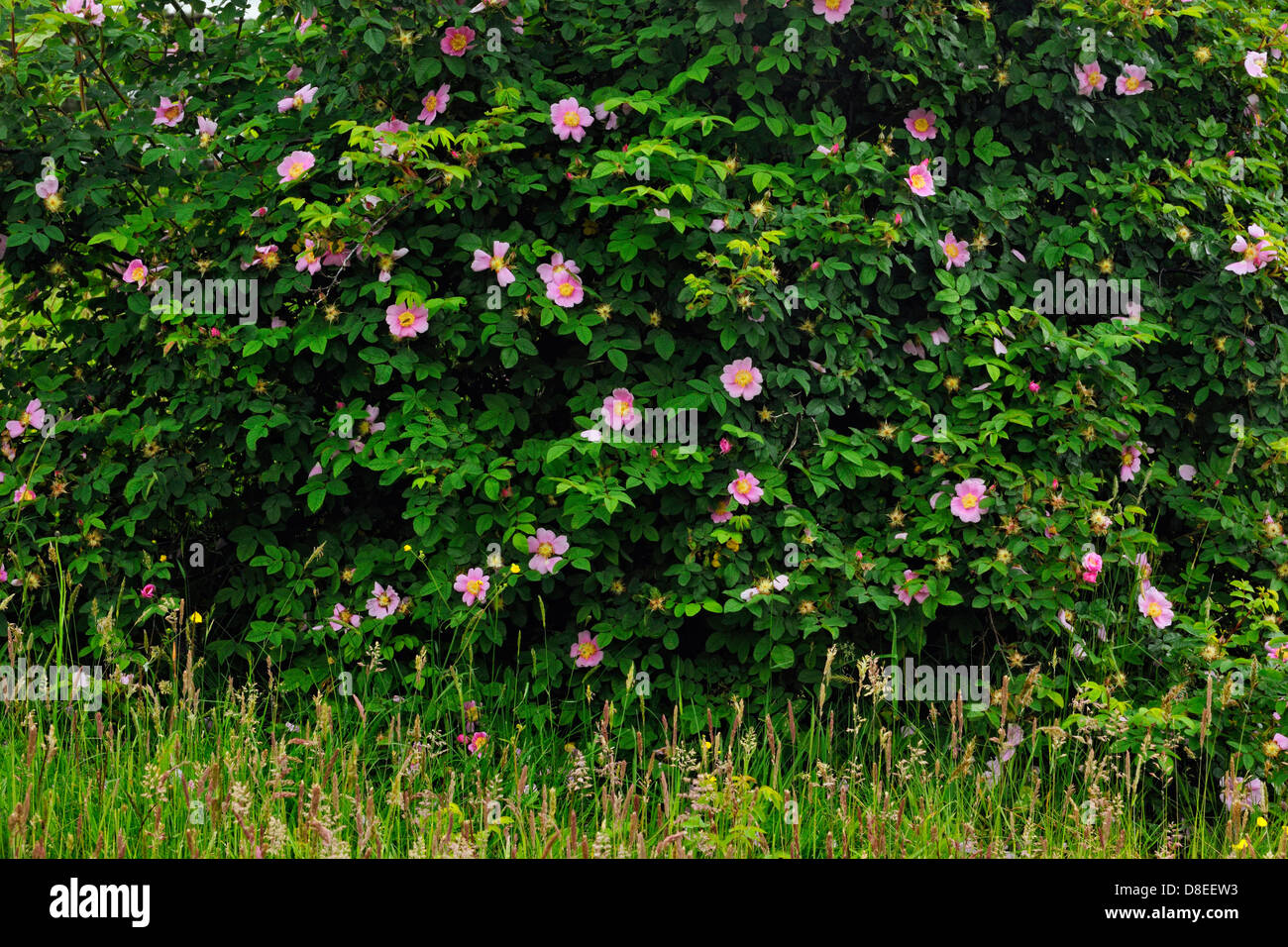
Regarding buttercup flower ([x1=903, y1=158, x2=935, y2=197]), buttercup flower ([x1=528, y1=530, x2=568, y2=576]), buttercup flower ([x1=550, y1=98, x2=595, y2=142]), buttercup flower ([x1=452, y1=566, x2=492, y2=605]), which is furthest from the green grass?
buttercup flower ([x1=550, y1=98, x2=595, y2=142])

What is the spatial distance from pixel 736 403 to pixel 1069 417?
1.01 meters

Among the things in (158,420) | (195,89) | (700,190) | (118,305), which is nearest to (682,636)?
(700,190)

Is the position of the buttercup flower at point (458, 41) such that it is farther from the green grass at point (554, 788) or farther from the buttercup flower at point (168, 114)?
the green grass at point (554, 788)

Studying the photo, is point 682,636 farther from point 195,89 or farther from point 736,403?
point 195,89

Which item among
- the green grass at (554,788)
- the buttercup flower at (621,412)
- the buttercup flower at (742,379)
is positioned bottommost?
the green grass at (554,788)

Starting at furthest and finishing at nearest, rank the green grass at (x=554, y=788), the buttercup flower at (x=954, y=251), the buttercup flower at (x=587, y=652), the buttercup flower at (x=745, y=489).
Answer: the buttercup flower at (x=954, y=251)
the buttercup flower at (x=587, y=652)
the buttercup flower at (x=745, y=489)
the green grass at (x=554, y=788)

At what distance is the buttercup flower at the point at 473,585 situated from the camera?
336 cm

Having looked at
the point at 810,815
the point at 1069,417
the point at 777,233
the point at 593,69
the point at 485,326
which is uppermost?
the point at 593,69

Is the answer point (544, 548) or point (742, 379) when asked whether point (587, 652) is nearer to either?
point (544, 548)

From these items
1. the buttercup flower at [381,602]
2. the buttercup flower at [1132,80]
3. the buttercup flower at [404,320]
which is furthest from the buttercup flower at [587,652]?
the buttercup flower at [1132,80]

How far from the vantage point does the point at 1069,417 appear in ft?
11.7

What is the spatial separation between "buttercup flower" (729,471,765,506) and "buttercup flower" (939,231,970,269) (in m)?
0.91

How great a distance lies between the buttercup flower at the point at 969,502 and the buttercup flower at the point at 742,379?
0.63 meters

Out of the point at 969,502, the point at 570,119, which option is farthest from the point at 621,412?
the point at 969,502
